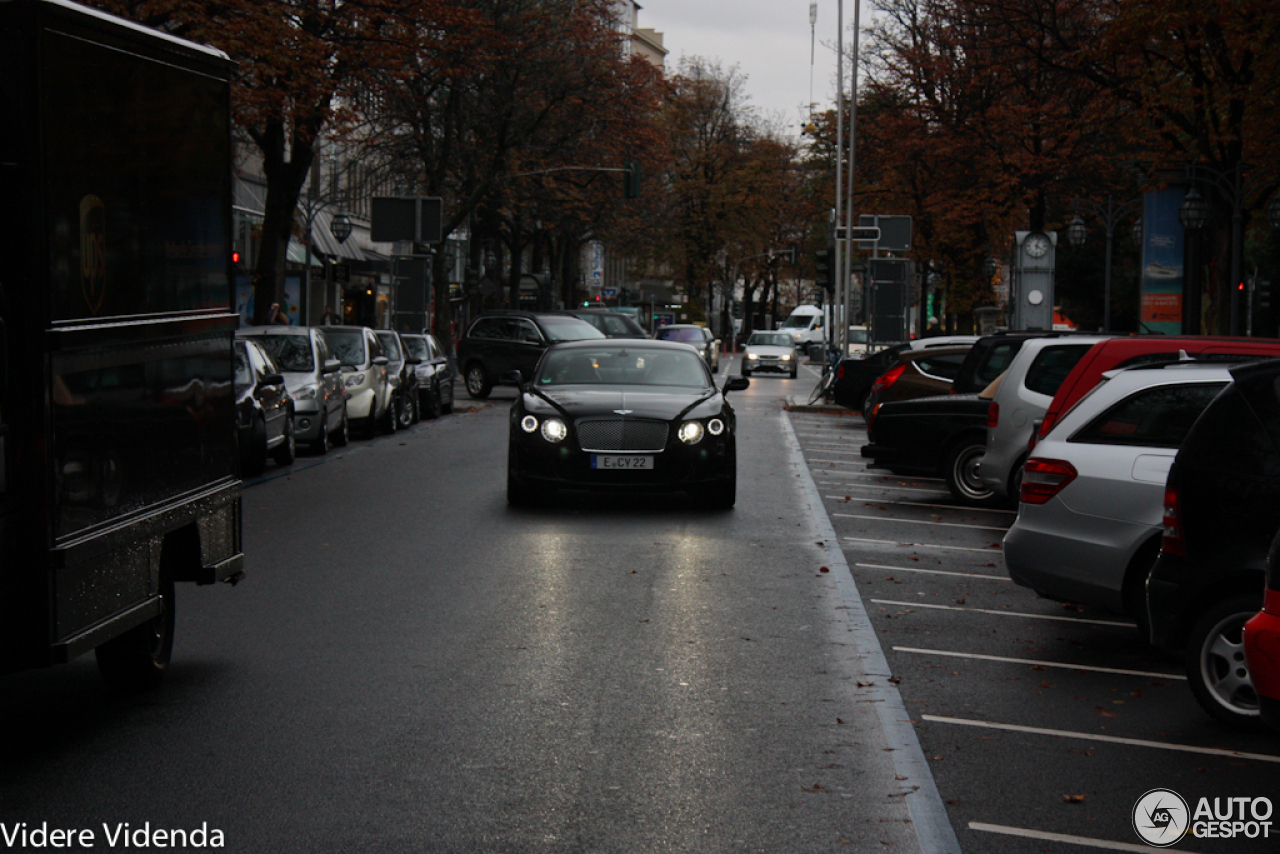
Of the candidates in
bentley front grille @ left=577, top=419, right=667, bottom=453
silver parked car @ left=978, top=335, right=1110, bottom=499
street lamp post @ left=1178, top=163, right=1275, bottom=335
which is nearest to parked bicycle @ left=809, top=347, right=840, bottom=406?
street lamp post @ left=1178, top=163, right=1275, bottom=335

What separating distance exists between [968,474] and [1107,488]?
27.2 ft

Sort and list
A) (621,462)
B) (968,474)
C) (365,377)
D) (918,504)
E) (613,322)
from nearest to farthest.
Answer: (621,462), (918,504), (968,474), (365,377), (613,322)

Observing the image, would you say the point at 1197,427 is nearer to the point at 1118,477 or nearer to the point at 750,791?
the point at 1118,477

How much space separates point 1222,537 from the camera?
7051 mm

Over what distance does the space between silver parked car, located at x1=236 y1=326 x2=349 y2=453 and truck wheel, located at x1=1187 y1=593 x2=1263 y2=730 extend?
1510 cm

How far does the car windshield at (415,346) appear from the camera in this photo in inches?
1251

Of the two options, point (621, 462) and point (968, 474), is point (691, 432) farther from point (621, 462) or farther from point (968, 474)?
point (968, 474)

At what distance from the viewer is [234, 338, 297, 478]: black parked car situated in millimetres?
17922

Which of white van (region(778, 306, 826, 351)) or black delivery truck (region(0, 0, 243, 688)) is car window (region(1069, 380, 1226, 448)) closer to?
black delivery truck (region(0, 0, 243, 688))

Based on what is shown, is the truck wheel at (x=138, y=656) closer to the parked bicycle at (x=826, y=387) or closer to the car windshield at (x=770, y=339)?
the parked bicycle at (x=826, y=387)

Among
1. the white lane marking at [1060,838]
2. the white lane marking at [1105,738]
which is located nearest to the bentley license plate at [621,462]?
the white lane marking at [1105,738]

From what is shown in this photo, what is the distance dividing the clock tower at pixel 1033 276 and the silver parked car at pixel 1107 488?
28.0m

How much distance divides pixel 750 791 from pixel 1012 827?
88 centimetres

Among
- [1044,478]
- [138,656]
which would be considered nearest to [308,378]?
[1044,478]
